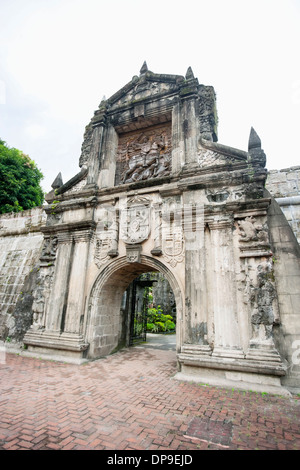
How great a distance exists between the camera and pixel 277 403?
3.85m

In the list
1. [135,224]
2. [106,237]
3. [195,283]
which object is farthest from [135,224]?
[195,283]

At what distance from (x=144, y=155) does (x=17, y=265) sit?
6773mm

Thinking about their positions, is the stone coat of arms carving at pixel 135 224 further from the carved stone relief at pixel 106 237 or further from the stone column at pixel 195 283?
the stone column at pixel 195 283

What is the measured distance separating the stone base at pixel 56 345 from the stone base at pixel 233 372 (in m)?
2.61

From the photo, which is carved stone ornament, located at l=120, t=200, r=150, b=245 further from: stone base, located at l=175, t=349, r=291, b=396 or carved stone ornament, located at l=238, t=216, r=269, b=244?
stone base, located at l=175, t=349, r=291, b=396

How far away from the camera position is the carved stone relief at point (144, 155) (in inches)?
304

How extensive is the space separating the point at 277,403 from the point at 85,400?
3.04m

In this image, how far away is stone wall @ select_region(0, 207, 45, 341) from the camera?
25.6 ft


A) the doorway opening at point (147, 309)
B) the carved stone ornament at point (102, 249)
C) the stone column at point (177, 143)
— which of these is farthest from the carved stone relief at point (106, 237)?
the doorway opening at point (147, 309)

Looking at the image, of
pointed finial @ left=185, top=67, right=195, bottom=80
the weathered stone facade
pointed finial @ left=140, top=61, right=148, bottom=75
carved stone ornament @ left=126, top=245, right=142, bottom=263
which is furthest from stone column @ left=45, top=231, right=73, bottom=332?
pointed finial @ left=140, top=61, right=148, bottom=75

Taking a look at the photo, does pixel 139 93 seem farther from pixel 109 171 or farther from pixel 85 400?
pixel 85 400

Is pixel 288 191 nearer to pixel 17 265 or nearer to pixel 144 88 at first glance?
pixel 144 88

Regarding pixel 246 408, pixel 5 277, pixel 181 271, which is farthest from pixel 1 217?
pixel 246 408

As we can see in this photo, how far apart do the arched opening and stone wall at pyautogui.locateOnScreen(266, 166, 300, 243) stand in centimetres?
395
